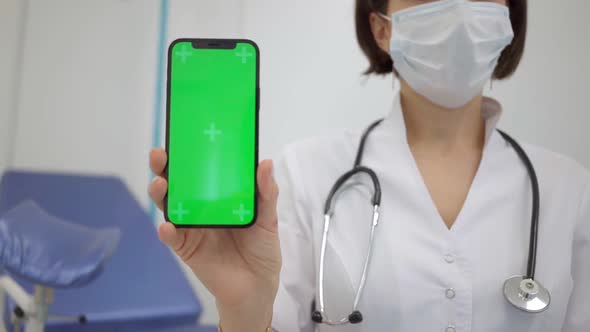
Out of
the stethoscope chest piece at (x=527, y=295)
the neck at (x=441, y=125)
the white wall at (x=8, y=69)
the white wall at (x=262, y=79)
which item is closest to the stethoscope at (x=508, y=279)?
the stethoscope chest piece at (x=527, y=295)

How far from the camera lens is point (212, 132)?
505mm

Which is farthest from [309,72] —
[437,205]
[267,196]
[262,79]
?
[267,196]

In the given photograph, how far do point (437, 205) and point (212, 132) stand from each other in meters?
0.45

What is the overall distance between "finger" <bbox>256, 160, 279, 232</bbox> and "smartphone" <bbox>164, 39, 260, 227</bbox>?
11 mm

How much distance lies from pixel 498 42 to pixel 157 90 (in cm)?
110

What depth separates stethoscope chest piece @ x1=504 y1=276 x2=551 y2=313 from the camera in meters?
0.65

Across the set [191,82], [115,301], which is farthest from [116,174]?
[191,82]

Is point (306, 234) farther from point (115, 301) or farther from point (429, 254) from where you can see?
point (115, 301)

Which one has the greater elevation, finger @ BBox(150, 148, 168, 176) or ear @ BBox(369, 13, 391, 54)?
ear @ BBox(369, 13, 391, 54)

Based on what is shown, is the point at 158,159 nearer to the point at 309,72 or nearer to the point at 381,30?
the point at 381,30

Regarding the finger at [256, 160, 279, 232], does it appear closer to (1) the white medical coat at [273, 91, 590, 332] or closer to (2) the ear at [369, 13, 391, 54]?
(1) the white medical coat at [273, 91, 590, 332]

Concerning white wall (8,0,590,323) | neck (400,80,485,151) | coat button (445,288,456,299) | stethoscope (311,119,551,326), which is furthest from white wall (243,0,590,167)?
coat button (445,288,456,299)

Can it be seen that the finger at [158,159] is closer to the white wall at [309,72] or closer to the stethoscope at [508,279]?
the stethoscope at [508,279]

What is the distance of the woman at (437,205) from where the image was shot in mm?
700
